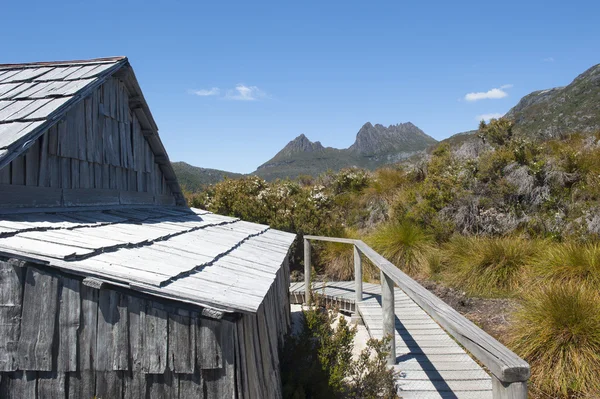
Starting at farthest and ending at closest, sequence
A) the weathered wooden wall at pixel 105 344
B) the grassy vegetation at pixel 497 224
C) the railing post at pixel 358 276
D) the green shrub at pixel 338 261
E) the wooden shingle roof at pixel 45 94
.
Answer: the green shrub at pixel 338 261
the railing post at pixel 358 276
the grassy vegetation at pixel 497 224
the wooden shingle roof at pixel 45 94
the weathered wooden wall at pixel 105 344

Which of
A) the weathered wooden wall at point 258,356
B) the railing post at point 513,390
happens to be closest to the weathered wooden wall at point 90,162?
the weathered wooden wall at point 258,356

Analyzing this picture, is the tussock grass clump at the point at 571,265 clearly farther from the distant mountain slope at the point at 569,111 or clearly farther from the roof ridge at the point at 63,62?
the distant mountain slope at the point at 569,111

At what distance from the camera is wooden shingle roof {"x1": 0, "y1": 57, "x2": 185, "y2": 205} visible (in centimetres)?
446

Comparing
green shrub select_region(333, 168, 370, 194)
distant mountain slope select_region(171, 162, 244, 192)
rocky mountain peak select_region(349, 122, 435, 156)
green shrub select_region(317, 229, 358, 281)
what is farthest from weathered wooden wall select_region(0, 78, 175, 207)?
rocky mountain peak select_region(349, 122, 435, 156)

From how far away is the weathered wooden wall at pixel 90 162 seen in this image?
4727 millimetres

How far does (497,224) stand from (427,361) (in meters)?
6.94

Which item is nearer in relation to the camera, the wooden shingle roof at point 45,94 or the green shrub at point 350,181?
the wooden shingle roof at point 45,94

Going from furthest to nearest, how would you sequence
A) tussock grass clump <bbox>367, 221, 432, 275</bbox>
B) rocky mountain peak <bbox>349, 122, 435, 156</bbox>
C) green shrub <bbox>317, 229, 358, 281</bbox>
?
rocky mountain peak <bbox>349, 122, 435, 156</bbox> → green shrub <bbox>317, 229, 358, 281</bbox> → tussock grass clump <bbox>367, 221, 432, 275</bbox>

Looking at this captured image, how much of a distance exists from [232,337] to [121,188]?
4.85m

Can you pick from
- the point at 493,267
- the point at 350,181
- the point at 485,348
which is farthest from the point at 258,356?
the point at 350,181

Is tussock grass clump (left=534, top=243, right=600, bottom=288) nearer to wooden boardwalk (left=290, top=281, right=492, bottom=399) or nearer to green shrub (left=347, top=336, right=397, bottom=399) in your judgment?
wooden boardwalk (left=290, top=281, right=492, bottom=399)

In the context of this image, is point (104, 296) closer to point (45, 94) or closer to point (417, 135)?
point (45, 94)

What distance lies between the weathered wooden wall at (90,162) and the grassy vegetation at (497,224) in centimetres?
554

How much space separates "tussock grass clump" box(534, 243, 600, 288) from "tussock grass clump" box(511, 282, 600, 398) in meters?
1.80
